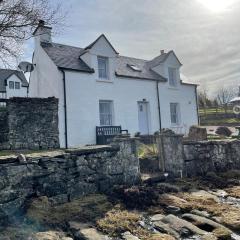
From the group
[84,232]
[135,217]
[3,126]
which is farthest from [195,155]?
[3,126]

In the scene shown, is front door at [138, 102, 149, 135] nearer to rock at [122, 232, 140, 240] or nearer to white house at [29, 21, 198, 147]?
white house at [29, 21, 198, 147]

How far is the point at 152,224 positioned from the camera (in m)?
7.04

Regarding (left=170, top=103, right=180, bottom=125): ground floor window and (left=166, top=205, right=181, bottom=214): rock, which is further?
(left=170, top=103, right=180, bottom=125): ground floor window

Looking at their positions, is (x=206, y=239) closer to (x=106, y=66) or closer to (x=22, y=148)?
(x=22, y=148)

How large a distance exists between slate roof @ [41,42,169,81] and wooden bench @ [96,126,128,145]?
3.51 metres

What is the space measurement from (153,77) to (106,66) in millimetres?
4146

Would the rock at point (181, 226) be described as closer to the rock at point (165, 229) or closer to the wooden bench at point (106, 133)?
the rock at point (165, 229)

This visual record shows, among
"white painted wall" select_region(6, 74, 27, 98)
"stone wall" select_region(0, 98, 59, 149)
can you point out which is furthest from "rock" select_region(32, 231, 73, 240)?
"white painted wall" select_region(6, 74, 27, 98)

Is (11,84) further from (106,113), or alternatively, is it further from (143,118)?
(106,113)

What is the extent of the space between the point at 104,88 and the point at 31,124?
6807 millimetres

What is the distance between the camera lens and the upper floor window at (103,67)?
761 inches

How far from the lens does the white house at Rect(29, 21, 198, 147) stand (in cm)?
1738

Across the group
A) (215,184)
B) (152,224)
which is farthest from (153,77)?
(152,224)

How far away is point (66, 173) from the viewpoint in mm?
8430
